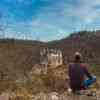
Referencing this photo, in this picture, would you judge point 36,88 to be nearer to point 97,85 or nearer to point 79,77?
point 97,85

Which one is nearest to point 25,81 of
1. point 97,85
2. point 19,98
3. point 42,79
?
point 42,79

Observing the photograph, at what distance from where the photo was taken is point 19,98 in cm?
931

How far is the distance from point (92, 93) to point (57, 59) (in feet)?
28.2

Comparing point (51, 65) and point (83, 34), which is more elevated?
point (83, 34)

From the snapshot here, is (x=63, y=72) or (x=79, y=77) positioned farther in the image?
(x=63, y=72)

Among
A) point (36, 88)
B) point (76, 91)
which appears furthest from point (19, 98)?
point (36, 88)

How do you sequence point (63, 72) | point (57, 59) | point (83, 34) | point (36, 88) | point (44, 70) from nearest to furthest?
point (36, 88) → point (63, 72) → point (44, 70) → point (57, 59) → point (83, 34)

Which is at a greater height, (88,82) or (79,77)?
(79,77)

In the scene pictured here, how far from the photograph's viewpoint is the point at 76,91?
9.20 m

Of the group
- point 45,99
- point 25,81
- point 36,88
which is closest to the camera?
point 45,99

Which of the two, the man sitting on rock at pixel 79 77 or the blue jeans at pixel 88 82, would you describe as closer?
the man sitting on rock at pixel 79 77

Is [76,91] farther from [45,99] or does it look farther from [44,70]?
[44,70]

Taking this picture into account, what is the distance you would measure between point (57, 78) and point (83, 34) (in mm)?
78027

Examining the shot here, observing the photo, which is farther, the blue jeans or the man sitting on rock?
the blue jeans
